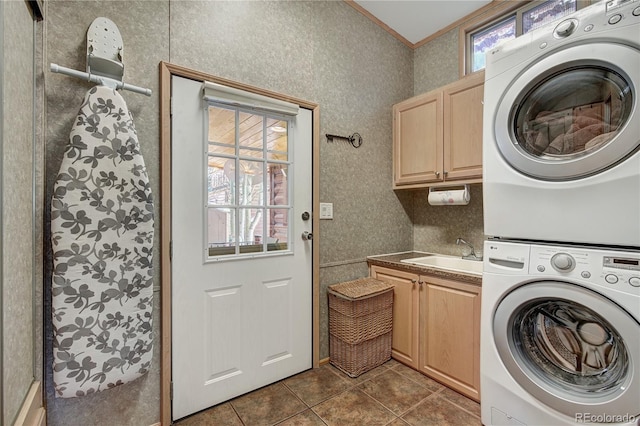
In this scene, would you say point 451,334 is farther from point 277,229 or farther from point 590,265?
point 277,229

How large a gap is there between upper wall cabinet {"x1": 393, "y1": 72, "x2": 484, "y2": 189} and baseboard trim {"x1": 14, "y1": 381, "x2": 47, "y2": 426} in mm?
2473

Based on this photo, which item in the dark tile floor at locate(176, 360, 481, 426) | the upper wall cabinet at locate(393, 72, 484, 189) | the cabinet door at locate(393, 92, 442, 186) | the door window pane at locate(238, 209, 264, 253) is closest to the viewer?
the dark tile floor at locate(176, 360, 481, 426)

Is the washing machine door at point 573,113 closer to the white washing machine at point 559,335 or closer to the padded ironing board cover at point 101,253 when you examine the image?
the white washing machine at point 559,335

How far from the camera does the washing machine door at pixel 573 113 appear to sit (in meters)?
1.07

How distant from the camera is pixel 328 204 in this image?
2.19 meters

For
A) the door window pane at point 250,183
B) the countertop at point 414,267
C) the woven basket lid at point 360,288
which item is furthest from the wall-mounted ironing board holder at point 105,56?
the countertop at point 414,267

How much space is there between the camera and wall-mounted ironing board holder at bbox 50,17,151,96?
128cm

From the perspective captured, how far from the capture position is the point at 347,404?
Answer: 5.66 ft

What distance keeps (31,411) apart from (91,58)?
4.62ft

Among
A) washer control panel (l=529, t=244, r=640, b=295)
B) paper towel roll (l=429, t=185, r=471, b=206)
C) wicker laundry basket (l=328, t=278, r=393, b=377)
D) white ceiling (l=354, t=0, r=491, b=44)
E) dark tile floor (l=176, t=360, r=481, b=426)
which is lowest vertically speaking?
dark tile floor (l=176, t=360, r=481, b=426)

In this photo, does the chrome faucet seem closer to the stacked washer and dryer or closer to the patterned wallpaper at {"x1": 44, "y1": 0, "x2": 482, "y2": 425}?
the patterned wallpaper at {"x1": 44, "y1": 0, "x2": 482, "y2": 425}

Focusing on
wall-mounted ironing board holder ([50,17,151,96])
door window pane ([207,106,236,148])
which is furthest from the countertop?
wall-mounted ironing board holder ([50,17,151,96])

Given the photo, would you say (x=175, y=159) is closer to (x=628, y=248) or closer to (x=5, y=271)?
(x=5, y=271)

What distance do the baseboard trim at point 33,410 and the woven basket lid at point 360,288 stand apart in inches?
60.7
